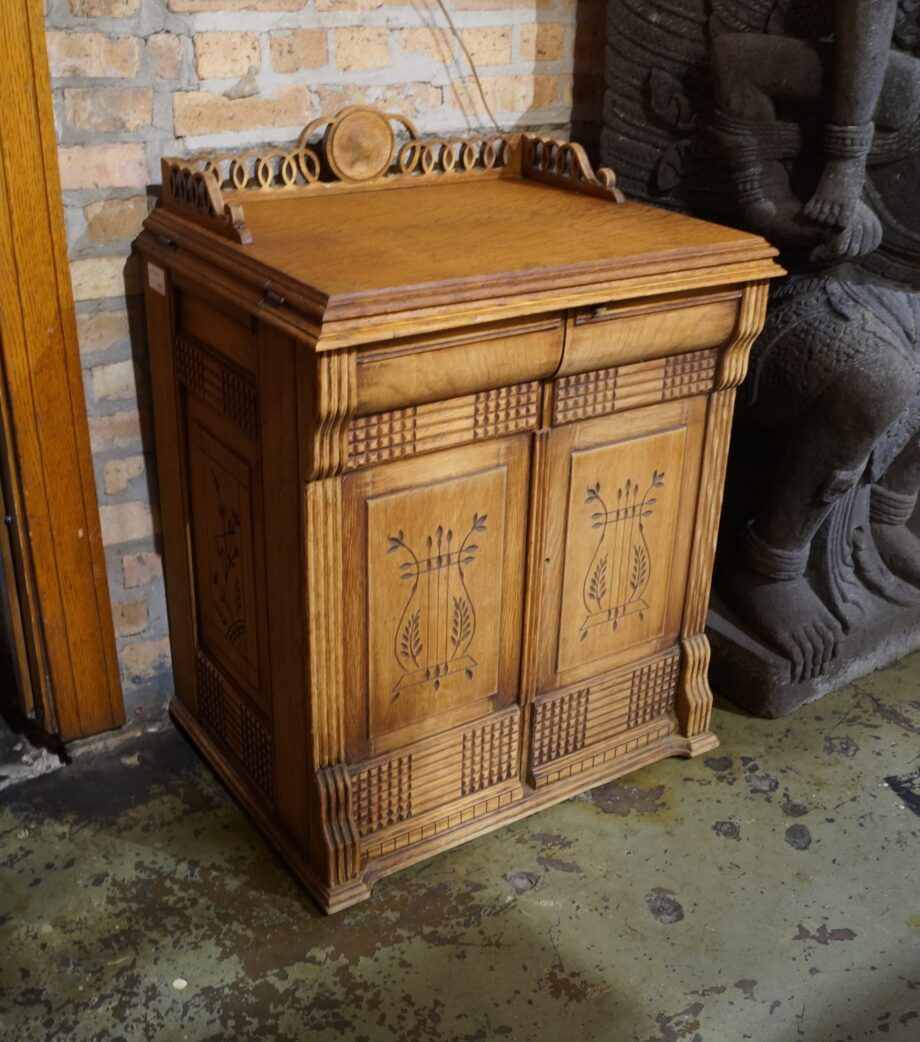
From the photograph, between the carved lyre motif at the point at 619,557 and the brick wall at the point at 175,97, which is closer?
the brick wall at the point at 175,97

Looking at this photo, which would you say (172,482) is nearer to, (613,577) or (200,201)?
(200,201)

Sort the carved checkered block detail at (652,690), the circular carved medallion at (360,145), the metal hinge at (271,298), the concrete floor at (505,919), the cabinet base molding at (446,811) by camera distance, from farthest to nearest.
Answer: the carved checkered block detail at (652,690)
the circular carved medallion at (360,145)
the cabinet base molding at (446,811)
the concrete floor at (505,919)
the metal hinge at (271,298)

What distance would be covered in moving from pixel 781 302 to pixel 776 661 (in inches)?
29.2

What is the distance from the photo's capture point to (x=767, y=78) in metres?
2.21

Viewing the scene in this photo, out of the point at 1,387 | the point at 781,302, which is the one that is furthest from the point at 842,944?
the point at 1,387

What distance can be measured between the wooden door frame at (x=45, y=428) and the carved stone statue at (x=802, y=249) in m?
1.12

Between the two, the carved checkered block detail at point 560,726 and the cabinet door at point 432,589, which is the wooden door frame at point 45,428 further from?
the carved checkered block detail at point 560,726

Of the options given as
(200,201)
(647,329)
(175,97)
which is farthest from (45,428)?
(647,329)

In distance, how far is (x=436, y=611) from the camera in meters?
1.97

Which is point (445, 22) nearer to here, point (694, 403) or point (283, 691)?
point (694, 403)

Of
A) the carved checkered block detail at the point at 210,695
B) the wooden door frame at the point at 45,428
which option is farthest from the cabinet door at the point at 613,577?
the wooden door frame at the point at 45,428

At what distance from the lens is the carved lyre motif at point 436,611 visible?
1907 millimetres

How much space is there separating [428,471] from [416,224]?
17.8 inches

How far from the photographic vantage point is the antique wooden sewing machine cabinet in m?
1.74
